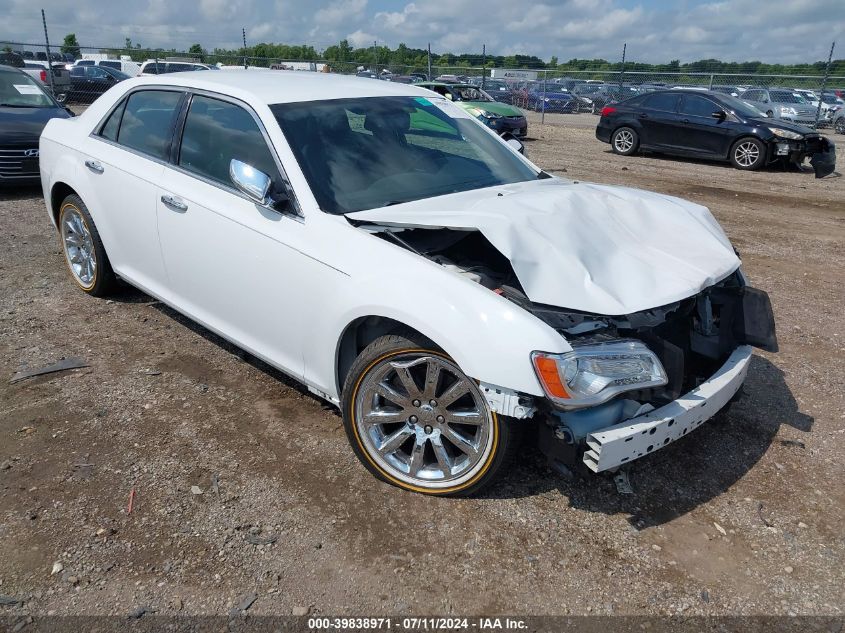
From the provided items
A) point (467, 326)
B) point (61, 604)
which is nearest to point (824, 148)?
point (467, 326)

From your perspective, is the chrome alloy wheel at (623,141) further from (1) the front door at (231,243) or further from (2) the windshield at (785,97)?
(1) the front door at (231,243)

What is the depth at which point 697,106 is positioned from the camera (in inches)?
543

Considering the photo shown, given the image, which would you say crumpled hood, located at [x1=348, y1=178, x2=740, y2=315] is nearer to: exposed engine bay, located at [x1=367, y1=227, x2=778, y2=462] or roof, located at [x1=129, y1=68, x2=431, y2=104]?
exposed engine bay, located at [x1=367, y1=227, x2=778, y2=462]

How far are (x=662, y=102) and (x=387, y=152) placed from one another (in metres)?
12.6

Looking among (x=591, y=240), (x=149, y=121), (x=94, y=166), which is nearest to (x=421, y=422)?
(x=591, y=240)

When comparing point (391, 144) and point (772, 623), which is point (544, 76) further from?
point (772, 623)

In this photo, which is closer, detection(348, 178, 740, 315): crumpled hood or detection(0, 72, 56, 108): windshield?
detection(348, 178, 740, 315): crumpled hood

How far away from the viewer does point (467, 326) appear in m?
2.60

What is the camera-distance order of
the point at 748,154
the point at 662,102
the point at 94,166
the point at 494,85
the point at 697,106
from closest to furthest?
the point at 94,166 < the point at 748,154 < the point at 697,106 < the point at 662,102 < the point at 494,85

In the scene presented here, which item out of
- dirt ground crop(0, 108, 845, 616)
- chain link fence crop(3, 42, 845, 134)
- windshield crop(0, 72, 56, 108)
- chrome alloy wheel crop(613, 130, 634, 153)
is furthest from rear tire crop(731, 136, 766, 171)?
windshield crop(0, 72, 56, 108)

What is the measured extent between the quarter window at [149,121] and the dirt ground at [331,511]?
1.31m

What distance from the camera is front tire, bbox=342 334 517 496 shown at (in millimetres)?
2775

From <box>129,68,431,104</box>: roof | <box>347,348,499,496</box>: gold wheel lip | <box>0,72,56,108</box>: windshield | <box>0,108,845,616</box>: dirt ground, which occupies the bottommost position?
<box>0,108,845,616</box>: dirt ground

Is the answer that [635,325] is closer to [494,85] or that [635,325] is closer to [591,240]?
[591,240]
